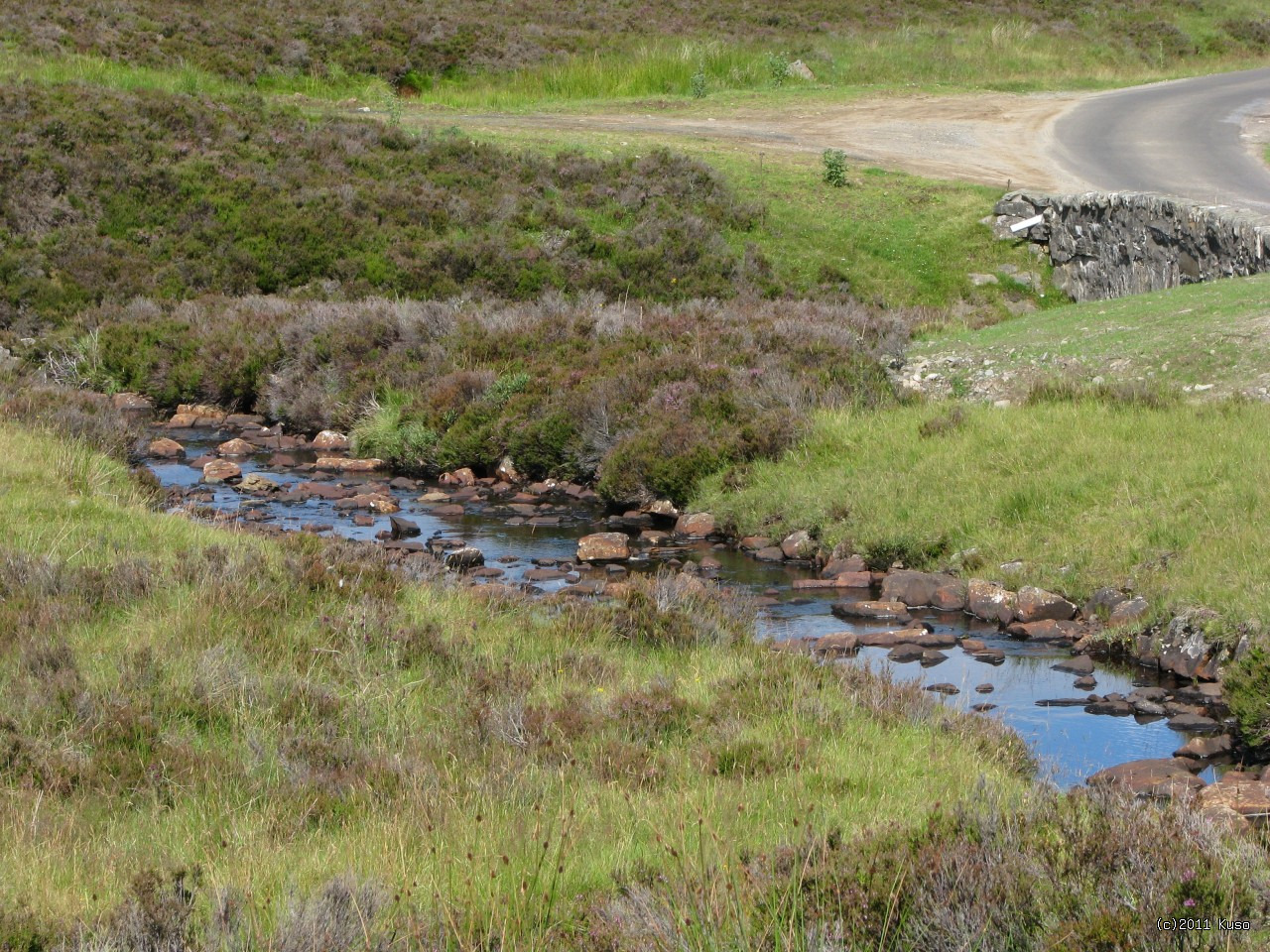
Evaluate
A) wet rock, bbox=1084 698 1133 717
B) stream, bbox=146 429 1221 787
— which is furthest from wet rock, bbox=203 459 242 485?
wet rock, bbox=1084 698 1133 717

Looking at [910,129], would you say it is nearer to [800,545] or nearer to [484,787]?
[800,545]

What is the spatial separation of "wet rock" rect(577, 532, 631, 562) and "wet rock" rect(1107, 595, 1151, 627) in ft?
16.5

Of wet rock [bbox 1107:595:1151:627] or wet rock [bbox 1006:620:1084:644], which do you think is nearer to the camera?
wet rock [bbox 1107:595:1151:627]

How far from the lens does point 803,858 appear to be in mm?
4746

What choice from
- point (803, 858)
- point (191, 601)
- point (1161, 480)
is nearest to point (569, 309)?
point (1161, 480)

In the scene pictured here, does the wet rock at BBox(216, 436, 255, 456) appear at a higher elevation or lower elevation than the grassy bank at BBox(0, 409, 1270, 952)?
lower

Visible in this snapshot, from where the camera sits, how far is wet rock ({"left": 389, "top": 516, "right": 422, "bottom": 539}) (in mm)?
14062

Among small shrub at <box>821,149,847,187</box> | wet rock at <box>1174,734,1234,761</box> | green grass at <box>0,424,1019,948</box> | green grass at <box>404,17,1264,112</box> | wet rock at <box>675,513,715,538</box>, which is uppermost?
green grass at <box>404,17,1264,112</box>

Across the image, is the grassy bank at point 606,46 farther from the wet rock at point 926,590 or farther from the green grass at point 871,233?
the wet rock at point 926,590

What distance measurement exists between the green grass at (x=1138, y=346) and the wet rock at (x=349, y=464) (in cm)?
767

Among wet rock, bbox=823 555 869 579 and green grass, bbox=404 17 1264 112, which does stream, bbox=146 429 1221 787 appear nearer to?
wet rock, bbox=823 555 869 579

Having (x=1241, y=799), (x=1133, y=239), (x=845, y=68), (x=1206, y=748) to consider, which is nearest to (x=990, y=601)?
(x=1206, y=748)

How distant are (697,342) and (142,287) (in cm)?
1312

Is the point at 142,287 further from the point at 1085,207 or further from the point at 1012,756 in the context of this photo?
the point at 1012,756
